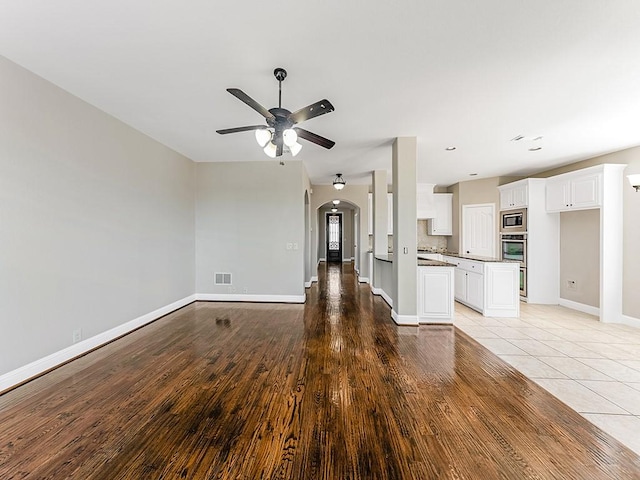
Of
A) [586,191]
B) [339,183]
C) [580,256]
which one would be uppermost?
[339,183]

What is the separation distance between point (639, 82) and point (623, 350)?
2891 mm

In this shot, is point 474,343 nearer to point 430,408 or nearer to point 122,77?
point 430,408

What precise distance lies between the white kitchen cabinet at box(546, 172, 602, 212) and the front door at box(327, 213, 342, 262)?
922 centimetres

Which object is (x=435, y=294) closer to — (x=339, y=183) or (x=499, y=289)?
(x=499, y=289)

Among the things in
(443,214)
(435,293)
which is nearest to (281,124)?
(435,293)

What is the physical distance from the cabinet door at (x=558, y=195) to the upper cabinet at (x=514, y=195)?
1.16 ft

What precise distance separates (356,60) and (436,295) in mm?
3406

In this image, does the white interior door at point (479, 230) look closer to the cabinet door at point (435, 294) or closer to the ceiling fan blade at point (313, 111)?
the cabinet door at point (435, 294)

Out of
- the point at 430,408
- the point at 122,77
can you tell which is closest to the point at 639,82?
the point at 430,408

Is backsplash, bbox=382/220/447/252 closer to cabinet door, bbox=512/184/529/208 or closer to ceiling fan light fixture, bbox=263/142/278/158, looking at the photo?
cabinet door, bbox=512/184/529/208

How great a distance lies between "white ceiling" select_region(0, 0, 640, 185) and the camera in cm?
182

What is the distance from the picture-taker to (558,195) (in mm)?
5184

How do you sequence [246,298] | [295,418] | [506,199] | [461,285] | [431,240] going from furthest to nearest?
[431,240], [506,199], [246,298], [461,285], [295,418]

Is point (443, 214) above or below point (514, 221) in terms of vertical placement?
above
